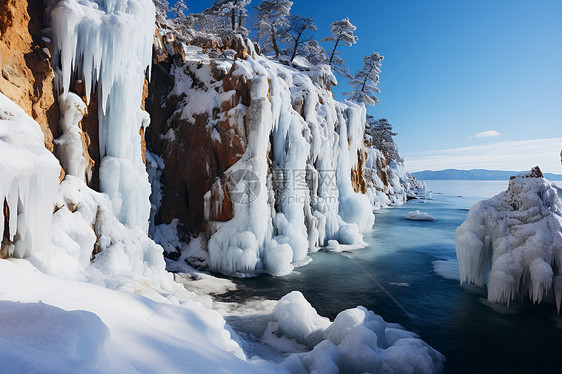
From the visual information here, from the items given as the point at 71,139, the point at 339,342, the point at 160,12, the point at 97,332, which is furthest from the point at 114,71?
the point at 160,12

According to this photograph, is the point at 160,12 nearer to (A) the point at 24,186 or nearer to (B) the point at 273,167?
(B) the point at 273,167


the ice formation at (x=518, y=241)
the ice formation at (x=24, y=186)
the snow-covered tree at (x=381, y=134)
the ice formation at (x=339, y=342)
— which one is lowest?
the ice formation at (x=339, y=342)

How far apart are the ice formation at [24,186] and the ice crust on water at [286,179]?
7372 millimetres

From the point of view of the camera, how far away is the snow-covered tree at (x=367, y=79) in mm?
29109

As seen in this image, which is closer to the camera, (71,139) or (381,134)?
(71,139)

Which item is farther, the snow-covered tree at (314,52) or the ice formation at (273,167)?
the snow-covered tree at (314,52)

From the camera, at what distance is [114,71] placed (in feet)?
25.8

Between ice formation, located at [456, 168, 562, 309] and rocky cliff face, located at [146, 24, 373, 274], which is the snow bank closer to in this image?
rocky cliff face, located at [146, 24, 373, 274]

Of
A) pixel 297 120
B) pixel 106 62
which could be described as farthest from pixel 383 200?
pixel 106 62

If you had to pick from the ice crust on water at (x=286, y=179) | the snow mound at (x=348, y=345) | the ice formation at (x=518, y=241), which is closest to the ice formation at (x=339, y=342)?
the snow mound at (x=348, y=345)

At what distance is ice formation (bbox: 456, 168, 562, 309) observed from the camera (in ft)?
26.7

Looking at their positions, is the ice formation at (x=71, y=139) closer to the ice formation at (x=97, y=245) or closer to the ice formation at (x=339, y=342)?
the ice formation at (x=97, y=245)

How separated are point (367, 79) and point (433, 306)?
26407 millimetres

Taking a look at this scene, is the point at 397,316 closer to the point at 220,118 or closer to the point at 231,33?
the point at 220,118
